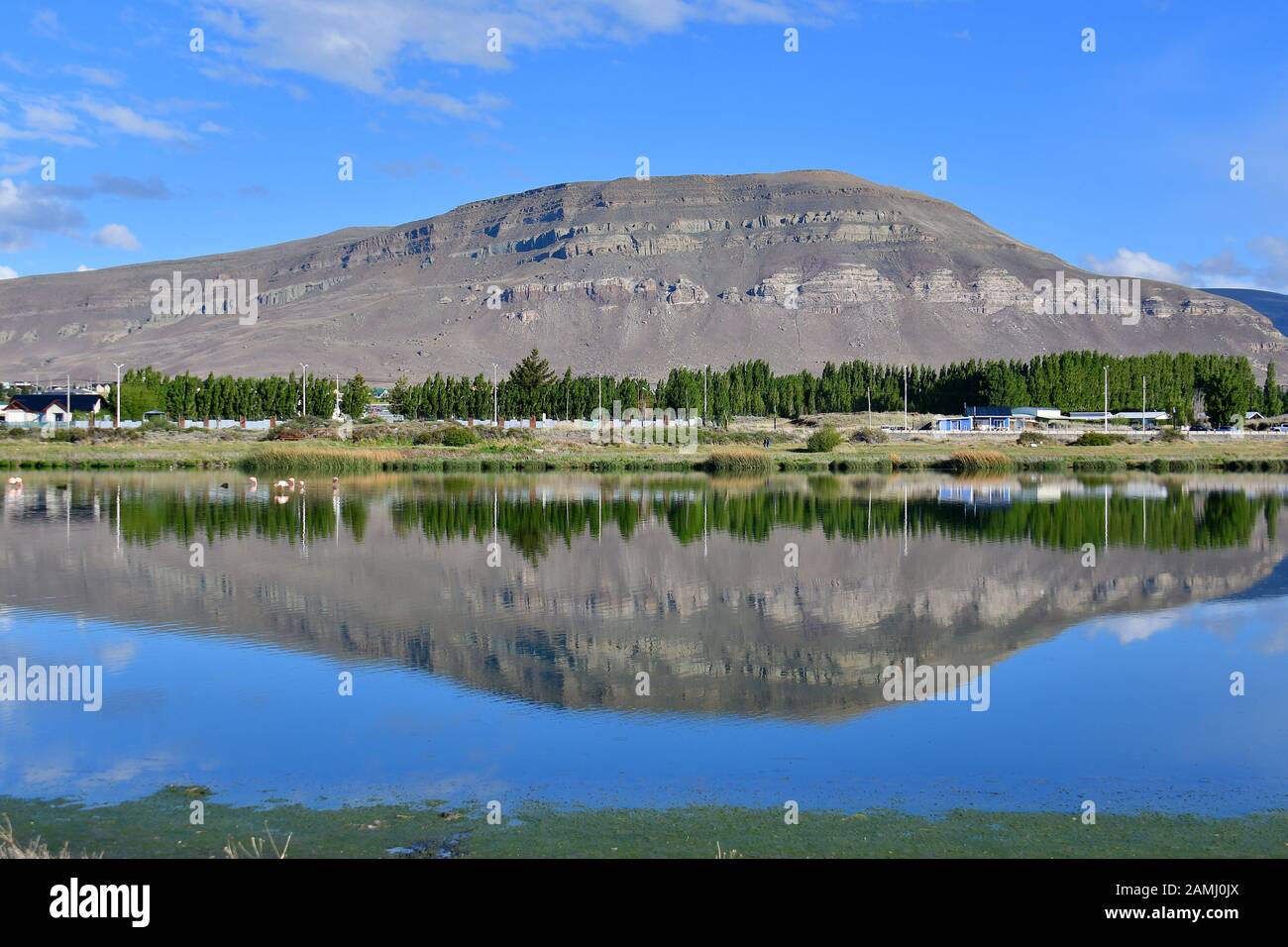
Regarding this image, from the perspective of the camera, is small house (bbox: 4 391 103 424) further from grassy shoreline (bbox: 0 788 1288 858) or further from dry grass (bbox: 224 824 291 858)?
dry grass (bbox: 224 824 291 858)

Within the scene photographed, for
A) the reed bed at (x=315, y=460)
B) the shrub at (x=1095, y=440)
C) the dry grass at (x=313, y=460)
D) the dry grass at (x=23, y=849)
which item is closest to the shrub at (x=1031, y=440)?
the shrub at (x=1095, y=440)

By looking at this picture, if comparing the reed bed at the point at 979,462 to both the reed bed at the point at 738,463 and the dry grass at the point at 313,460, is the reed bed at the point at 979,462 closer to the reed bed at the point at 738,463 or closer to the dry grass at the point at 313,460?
the reed bed at the point at 738,463

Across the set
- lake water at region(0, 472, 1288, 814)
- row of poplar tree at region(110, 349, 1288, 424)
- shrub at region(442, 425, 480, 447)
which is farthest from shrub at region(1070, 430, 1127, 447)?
lake water at region(0, 472, 1288, 814)

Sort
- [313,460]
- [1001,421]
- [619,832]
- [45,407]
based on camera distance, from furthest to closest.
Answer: [45,407] → [1001,421] → [313,460] → [619,832]

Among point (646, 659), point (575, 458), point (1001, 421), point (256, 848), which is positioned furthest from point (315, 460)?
point (1001, 421)

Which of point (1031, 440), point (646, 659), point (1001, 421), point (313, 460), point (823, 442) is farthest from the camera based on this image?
point (1001, 421)

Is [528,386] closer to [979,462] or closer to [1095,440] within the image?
[1095,440]

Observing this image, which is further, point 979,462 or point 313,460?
point 979,462

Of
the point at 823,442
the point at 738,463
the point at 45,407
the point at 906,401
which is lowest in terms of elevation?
the point at 738,463
